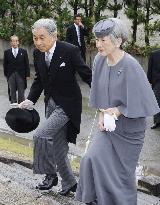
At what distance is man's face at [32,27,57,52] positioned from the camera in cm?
509

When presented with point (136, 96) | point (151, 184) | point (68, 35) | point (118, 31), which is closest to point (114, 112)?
point (136, 96)

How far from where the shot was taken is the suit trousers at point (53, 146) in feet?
17.1

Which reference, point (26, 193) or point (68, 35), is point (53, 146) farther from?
point (68, 35)

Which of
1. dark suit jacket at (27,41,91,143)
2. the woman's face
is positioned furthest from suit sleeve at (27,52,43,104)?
the woman's face

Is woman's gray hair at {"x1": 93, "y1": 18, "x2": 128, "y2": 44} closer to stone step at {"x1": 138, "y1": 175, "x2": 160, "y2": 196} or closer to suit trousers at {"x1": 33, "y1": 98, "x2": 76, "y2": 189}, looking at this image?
suit trousers at {"x1": 33, "y1": 98, "x2": 76, "y2": 189}

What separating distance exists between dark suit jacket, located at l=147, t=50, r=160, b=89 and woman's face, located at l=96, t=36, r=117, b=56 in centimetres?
478

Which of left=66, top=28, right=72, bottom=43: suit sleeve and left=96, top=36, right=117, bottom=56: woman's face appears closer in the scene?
left=96, top=36, right=117, bottom=56: woman's face

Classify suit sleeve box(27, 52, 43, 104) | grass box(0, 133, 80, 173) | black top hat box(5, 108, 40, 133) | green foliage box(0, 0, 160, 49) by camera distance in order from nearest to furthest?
black top hat box(5, 108, 40, 133) < suit sleeve box(27, 52, 43, 104) < grass box(0, 133, 80, 173) < green foliage box(0, 0, 160, 49)

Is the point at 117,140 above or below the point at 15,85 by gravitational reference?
Result: above

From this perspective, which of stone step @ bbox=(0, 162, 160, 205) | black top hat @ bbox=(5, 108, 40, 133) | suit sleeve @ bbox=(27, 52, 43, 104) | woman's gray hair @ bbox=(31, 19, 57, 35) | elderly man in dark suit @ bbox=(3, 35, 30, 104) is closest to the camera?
stone step @ bbox=(0, 162, 160, 205)

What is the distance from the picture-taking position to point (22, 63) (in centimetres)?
1150

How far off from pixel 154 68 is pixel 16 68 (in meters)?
3.41

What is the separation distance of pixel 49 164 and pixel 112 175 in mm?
990

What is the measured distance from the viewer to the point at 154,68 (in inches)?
364
